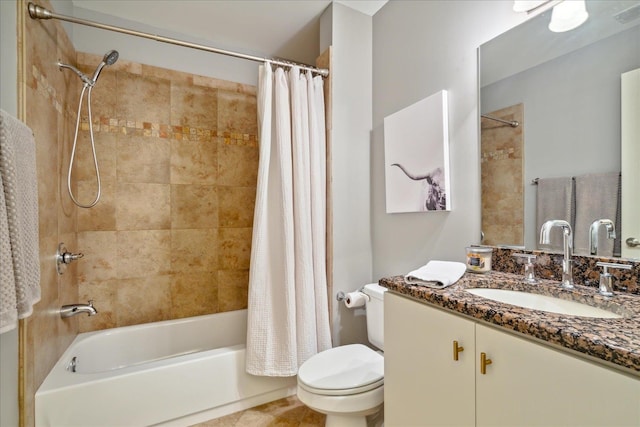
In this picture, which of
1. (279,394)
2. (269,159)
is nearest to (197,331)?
(279,394)

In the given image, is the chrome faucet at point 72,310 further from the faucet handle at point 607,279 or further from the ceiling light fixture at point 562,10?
the ceiling light fixture at point 562,10

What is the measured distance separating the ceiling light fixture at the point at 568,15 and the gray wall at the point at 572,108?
11 cm

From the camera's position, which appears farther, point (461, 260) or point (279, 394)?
point (279, 394)

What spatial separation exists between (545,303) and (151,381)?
1800 mm

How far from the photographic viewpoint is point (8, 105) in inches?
46.9

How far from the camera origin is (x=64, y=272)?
1.76m

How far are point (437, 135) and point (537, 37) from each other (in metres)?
0.53

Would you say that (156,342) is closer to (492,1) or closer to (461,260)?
(461,260)

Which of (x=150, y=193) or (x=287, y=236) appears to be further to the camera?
(x=150, y=193)

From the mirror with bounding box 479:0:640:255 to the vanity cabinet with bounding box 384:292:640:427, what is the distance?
60 centimetres

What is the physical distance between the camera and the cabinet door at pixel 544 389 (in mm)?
572

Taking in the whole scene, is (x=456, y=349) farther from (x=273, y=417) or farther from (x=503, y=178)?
(x=273, y=417)

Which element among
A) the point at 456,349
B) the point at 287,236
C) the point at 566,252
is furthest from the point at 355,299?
the point at 566,252

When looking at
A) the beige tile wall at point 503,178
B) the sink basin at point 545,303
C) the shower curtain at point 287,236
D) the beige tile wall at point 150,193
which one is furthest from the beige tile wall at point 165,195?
the sink basin at point 545,303
